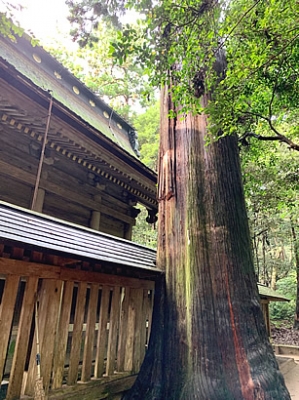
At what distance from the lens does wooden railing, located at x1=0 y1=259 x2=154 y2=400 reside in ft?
8.70

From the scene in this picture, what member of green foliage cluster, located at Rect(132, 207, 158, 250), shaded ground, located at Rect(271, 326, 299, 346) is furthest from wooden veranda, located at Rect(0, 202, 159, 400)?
green foliage cluster, located at Rect(132, 207, 158, 250)

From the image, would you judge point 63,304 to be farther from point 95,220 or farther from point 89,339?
point 95,220

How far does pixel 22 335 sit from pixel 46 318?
0.27 metres

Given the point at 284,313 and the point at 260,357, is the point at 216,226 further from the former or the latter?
the point at 284,313

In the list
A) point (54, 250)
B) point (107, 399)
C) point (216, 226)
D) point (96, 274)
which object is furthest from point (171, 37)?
point (107, 399)

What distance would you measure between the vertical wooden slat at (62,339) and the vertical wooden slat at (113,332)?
70cm

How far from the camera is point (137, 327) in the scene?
391 cm

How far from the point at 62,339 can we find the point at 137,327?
1195mm

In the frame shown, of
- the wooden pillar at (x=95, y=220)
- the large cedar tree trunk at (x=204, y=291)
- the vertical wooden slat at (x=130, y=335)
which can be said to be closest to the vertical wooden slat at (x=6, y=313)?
the large cedar tree trunk at (x=204, y=291)

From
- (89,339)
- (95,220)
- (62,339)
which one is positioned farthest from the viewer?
(95,220)

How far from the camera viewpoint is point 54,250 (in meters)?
2.61

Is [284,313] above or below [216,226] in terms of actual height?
below

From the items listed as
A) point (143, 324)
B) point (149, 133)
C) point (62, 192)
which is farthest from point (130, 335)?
point (149, 133)

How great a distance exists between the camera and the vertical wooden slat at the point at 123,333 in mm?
3660
